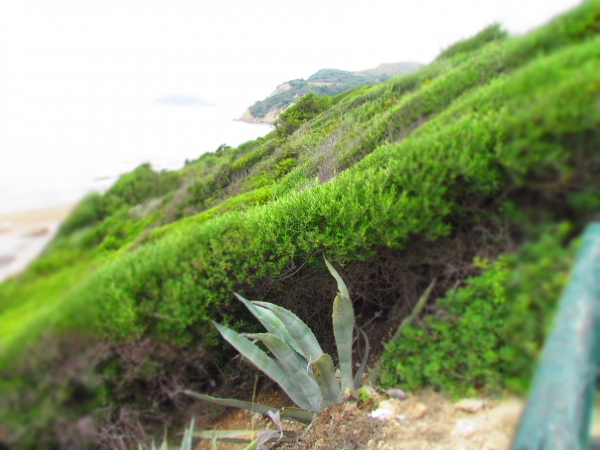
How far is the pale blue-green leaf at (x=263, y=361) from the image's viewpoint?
221cm

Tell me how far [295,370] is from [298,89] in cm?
177

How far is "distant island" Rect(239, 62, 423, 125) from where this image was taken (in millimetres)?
2162

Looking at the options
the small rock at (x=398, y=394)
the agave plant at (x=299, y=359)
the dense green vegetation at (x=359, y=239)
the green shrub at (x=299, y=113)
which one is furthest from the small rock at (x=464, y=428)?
the green shrub at (x=299, y=113)

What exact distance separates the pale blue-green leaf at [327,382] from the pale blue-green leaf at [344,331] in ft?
0.23

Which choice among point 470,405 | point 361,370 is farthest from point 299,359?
point 470,405

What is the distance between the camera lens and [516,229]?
85cm

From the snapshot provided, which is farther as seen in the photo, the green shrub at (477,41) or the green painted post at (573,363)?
the green shrub at (477,41)

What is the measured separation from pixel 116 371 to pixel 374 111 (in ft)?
6.35

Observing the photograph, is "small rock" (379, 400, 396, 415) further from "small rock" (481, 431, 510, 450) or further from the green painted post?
the green painted post

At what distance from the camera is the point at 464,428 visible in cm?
120

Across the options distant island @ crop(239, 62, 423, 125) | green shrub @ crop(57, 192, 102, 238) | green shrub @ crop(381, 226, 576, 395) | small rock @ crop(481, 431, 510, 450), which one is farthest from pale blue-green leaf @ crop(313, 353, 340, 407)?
distant island @ crop(239, 62, 423, 125)

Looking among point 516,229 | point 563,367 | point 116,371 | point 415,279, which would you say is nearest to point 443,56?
point 516,229

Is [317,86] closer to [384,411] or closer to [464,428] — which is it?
[384,411]

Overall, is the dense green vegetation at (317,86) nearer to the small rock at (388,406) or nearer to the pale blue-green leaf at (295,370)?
the pale blue-green leaf at (295,370)
